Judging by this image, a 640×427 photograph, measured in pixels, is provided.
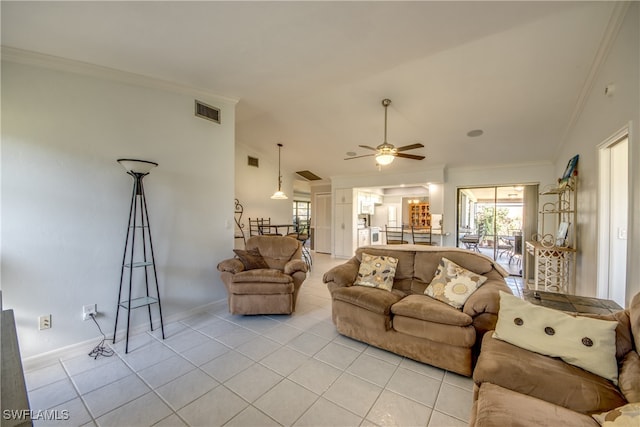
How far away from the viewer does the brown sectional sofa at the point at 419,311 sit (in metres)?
2.00

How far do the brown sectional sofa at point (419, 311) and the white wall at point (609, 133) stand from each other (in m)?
1.10

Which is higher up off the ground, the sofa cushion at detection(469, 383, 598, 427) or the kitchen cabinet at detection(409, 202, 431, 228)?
the kitchen cabinet at detection(409, 202, 431, 228)

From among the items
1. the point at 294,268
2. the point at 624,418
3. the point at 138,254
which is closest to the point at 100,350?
the point at 138,254

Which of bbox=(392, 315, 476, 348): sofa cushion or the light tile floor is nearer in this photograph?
the light tile floor

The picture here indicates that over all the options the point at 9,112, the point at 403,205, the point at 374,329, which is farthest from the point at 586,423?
the point at 403,205

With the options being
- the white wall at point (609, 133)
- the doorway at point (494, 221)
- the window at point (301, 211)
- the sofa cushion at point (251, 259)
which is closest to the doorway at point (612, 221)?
the white wall at point (609, 133)

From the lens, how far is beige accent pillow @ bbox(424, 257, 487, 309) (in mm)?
2289

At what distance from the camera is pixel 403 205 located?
7.98m

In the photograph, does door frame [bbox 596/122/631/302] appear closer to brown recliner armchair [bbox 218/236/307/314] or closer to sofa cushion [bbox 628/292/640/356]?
sofa cushion [bbox 628/292/640/356]

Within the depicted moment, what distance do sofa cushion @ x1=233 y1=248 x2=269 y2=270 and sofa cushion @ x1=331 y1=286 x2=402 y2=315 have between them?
1.30 meters

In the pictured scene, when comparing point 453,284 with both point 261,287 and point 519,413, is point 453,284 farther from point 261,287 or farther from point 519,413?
point 261,287

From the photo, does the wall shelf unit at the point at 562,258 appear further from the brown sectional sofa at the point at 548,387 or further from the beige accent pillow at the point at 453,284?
the brown sectional sofa at the point at 548,387

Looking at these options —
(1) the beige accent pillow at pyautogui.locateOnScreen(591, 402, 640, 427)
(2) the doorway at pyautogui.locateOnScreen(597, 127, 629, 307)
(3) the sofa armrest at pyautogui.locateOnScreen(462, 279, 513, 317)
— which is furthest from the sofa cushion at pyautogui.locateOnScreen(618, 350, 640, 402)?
(2) the doorway at pyautogui.locateOnScreen(597, 127, 629, 307)

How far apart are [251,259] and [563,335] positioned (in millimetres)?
3085
